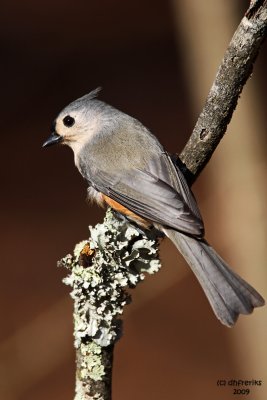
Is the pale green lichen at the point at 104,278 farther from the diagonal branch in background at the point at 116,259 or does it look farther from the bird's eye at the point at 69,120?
the bird's eye at the point at 69,120

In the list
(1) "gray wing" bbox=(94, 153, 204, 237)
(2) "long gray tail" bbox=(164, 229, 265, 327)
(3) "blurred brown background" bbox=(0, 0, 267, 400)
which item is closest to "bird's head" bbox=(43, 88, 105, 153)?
(1) "gray wing" bbox=(94, 153, 204, 237)

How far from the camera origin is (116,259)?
117 inches

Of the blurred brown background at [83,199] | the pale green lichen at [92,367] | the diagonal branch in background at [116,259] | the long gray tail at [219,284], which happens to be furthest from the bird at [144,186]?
the blurred brown background at [83,199]

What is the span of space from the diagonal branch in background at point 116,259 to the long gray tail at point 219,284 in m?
0.19

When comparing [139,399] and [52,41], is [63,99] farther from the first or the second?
[139,399]

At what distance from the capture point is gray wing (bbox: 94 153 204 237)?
10.8 feet

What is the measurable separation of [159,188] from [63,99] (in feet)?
5.99

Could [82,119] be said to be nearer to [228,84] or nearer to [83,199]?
[83,199]

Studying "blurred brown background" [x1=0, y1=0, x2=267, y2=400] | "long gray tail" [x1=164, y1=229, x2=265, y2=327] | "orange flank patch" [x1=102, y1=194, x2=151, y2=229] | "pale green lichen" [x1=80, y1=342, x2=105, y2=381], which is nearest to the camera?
"pale green lichen" [x1=80, y1=342, x2=105, y2=381]

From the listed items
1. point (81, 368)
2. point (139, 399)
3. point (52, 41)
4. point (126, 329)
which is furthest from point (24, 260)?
point (81, 368)

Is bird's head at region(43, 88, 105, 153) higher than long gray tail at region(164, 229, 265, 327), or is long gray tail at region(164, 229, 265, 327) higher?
bird's head at region(43, 88, 105, 153)

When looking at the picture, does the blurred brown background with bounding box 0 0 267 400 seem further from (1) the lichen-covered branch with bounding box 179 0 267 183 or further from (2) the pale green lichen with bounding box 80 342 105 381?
(2) the pale green lichen with bounding box 80 342 105 381

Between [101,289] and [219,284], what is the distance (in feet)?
1.63

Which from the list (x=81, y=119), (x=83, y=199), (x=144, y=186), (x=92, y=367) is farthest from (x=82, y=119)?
(x=92, y=367)
